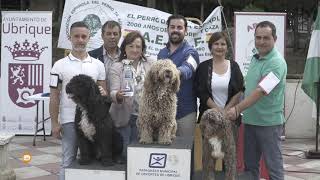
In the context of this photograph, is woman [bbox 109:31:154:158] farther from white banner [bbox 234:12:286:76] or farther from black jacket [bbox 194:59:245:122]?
white banner [bbox 234:12:286:76]

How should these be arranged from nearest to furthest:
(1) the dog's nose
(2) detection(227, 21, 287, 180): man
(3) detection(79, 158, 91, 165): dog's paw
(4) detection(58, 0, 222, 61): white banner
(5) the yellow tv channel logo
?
(1) the dog's nose < (3) detection(79, 158, 91, 165): dog's paw < (2) detection(227, 21, 287, 180): man < (5) the yellow tv channel logo < (4) detection(58, 0, 222, 61): white banner

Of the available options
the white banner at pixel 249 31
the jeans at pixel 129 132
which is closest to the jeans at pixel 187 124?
the jeans at pixel 129 132

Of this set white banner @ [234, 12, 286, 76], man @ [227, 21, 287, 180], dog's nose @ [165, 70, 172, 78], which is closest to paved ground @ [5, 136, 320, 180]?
white banner @ [234, 12, 286, 76]

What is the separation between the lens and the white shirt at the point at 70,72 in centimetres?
420

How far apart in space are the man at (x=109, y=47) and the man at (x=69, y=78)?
24 cm

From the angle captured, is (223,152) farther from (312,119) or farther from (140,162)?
(312,119)

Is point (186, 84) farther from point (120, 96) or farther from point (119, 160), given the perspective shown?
point (119, 160)

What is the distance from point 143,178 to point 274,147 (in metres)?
1.23

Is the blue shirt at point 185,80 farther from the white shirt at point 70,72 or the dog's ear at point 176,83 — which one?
the white shirt at point 70,72

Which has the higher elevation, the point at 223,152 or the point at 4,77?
the point at 4,77

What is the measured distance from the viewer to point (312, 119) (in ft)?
28.2

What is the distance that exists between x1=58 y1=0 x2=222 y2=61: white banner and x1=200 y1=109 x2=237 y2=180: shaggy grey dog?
393 cm

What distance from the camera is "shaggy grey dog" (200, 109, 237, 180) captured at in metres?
4.16

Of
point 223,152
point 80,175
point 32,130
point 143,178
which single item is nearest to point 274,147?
point 223,152
